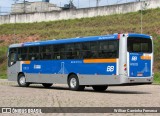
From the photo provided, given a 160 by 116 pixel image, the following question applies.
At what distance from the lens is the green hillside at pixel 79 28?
55344 mm

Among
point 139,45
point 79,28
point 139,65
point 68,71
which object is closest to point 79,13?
point 79,28

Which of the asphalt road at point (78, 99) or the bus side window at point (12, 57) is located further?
the bus side window at point (12, 57)

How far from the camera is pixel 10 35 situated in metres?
67.9

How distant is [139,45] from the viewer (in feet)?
81.3

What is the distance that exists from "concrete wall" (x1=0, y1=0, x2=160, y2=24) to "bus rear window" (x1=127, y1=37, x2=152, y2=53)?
36572mm

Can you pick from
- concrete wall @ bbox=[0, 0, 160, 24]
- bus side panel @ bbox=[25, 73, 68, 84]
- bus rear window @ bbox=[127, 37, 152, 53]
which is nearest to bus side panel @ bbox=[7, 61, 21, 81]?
Result: bus side panel @ bbox=[25, 73, 68, 84]

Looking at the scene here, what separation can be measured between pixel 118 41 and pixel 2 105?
9476 millimetres

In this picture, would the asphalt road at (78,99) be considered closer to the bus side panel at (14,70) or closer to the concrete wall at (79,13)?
the bus side panel at (14,70)

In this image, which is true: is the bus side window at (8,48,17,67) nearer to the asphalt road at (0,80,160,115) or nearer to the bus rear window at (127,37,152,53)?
the asphalt road at (0,80,160,115)

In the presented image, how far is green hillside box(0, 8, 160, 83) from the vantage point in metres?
55.3

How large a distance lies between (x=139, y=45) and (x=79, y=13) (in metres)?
44.0

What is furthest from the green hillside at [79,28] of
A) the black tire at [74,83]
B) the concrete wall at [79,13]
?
the black tire at [74,83]

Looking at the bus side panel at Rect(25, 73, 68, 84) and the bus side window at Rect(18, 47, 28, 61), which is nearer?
the bus side panel at Rect(25, 73, 68, 84)

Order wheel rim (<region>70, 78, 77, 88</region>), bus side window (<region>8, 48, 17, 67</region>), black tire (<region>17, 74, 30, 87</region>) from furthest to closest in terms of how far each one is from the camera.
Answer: bus side window (<region>8, 48, 17, 67</region>)
black tire (<region>17, 74, 30, 87</region>)
wheel rim (<region>70, 78, 77, 88</region>)
